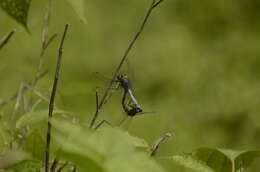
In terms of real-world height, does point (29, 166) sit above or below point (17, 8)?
below

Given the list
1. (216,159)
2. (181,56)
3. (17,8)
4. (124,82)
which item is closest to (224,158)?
(216,159)

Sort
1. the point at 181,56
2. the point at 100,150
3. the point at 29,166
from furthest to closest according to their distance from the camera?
the point at 181,56 → the point at 29,166 → the point at 100,150

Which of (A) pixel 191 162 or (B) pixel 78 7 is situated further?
(A) pixel 191 162

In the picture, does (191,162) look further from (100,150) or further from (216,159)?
(100,150)

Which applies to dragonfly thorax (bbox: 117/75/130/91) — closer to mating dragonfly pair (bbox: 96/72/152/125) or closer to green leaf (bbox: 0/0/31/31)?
mating dragonfly pair (bbox: 96/72/152/125)

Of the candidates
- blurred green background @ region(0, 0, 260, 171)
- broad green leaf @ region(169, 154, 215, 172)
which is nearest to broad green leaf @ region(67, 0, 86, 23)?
broad green leaf @ region(169, 154, 215, 172)
